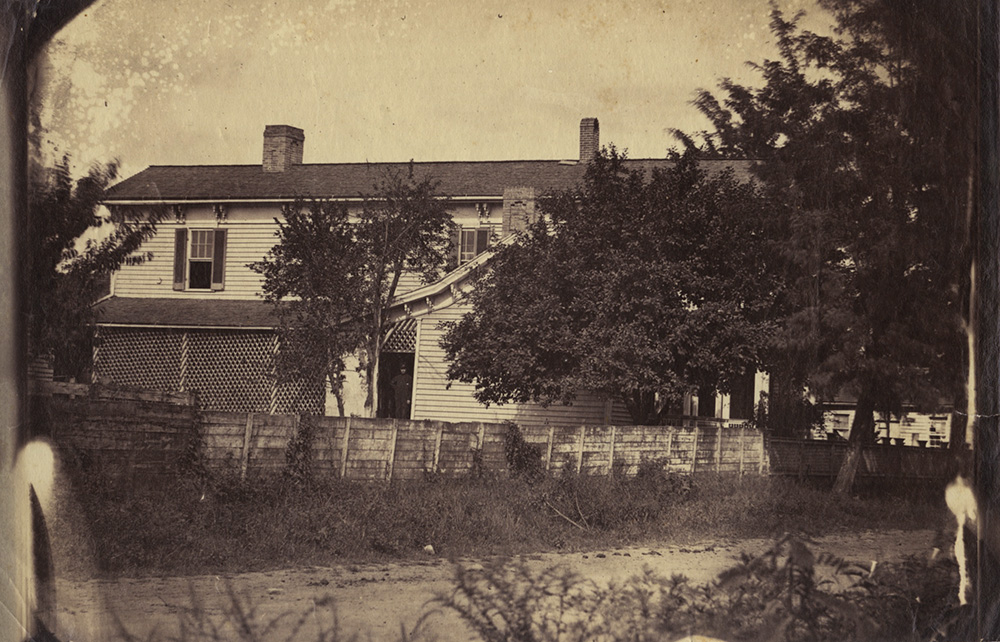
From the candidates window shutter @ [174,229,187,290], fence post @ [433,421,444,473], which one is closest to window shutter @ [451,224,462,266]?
fence post @ [433,421,444,473]

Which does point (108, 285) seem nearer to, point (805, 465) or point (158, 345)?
point (158, 345)

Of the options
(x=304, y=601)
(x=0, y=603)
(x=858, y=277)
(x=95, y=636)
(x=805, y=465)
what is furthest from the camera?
(x=805, y=465)

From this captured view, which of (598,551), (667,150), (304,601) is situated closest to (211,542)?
(304,601)

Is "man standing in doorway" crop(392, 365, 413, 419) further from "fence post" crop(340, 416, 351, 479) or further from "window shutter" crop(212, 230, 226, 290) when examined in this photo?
"window shutter" crop(212, 230, 226, 290)

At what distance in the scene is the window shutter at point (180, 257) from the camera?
3.25m

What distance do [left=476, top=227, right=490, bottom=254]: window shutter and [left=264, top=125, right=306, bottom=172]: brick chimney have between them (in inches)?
41.0

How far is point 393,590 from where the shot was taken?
11.7 ft

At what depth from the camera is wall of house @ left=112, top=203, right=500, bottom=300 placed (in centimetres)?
316

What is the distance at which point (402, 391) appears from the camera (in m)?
3.84

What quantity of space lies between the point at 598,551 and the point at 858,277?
5.92 feet

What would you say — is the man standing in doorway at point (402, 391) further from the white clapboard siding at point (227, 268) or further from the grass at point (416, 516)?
the white clapboard siding at point (227, 268)

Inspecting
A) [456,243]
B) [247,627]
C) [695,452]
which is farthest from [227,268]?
[695,452]

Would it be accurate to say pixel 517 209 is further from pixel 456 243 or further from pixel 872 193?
pixel 872 193

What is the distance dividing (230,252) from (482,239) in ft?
4.23
